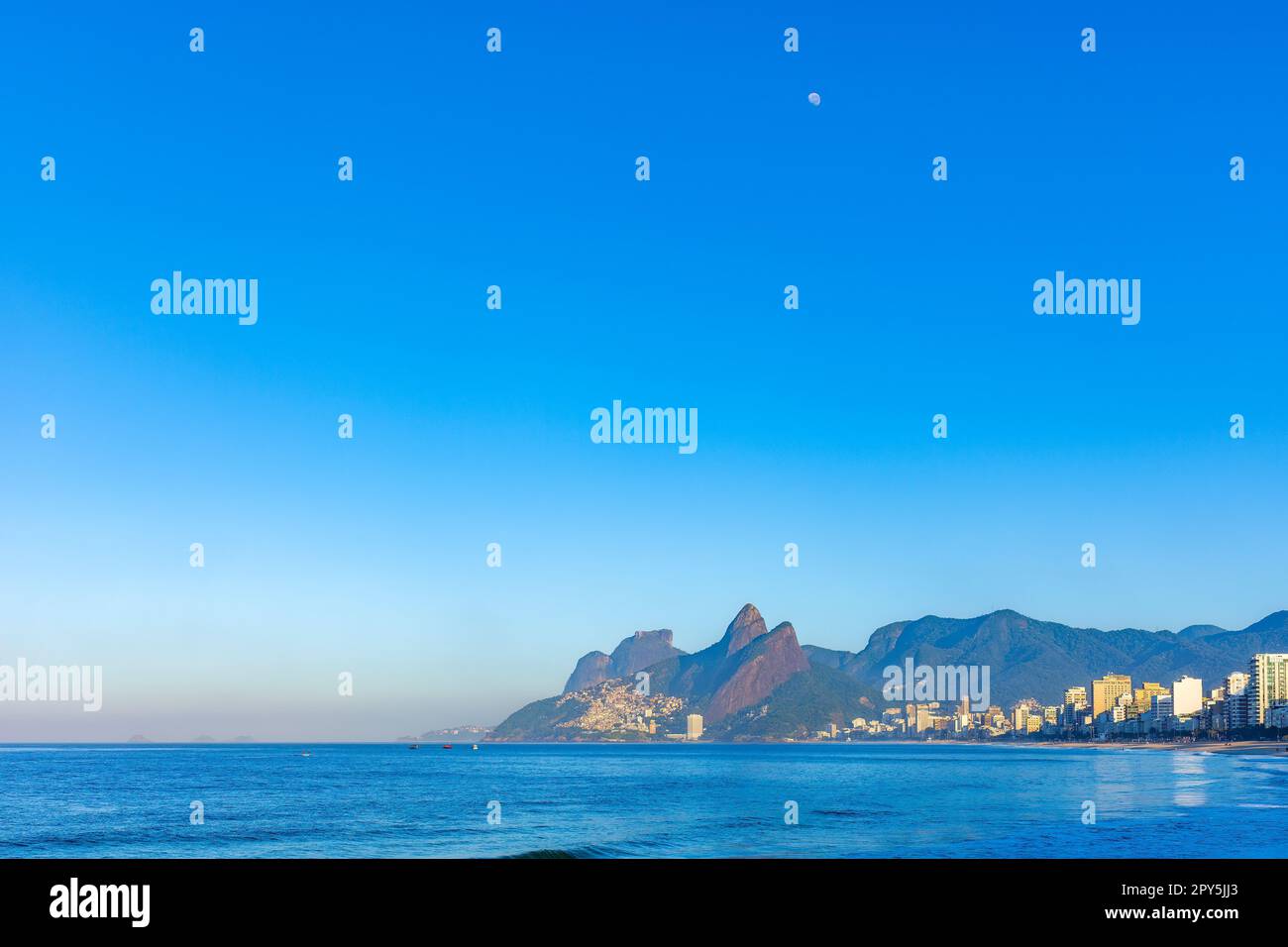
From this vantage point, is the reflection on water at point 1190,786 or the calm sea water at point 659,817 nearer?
the calm sea water at point 659,817

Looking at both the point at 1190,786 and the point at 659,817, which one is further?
the point at 1190,786

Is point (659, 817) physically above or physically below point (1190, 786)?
above

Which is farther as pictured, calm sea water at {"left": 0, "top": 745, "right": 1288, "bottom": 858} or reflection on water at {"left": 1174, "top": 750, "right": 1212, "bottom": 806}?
reflection on water at {"left": 1174, "top": 750, "right": 1212, "bottom": 806}
